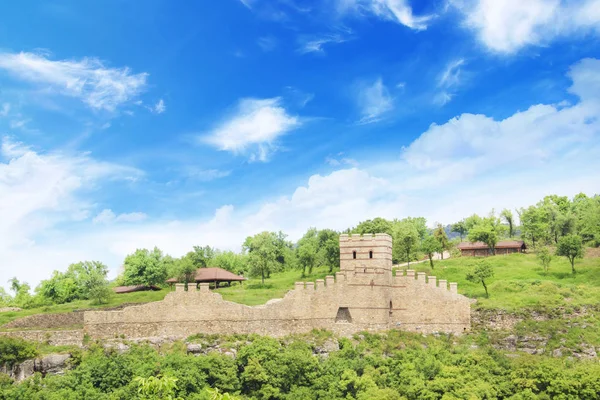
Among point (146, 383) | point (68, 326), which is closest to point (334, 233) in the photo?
point (68, 326)

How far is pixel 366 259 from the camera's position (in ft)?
118

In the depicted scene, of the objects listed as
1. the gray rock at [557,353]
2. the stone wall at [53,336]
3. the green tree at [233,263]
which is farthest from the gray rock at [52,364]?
the green tree at [233,263]

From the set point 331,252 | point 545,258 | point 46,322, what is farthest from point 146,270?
point 545,258

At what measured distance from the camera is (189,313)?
3316 cm

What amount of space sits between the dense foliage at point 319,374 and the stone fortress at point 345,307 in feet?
4.94

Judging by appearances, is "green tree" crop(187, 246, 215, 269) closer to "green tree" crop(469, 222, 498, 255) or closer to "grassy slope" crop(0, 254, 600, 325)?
"grassy slope" crop(0, 254, 600, 325)

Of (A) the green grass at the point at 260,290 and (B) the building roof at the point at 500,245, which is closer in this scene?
(A) the green grass at the point at 260,290

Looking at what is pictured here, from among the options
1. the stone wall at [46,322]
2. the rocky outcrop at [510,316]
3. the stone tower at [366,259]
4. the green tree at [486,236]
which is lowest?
the rocky outcrop at [510,316]

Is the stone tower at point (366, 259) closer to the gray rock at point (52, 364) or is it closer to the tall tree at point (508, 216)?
the gray rock at point (52, 364)

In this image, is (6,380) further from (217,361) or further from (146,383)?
(146,383)

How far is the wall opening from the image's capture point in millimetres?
35344

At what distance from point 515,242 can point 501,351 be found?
35236 mm

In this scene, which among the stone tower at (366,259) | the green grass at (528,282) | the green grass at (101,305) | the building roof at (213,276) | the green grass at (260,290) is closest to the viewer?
the stone tower at (366,259)

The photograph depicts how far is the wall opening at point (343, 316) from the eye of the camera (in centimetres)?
3534
